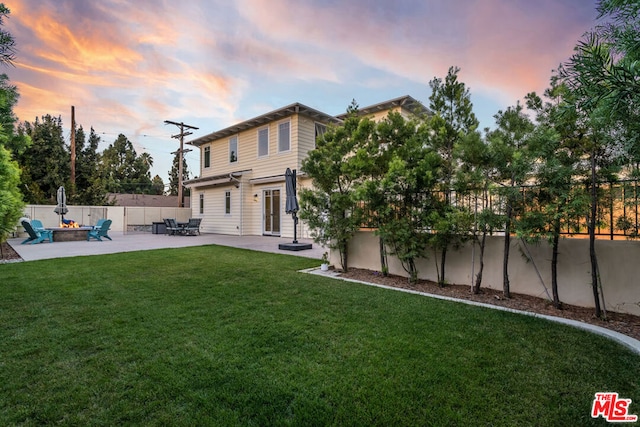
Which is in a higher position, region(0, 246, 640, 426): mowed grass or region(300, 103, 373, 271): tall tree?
region(300, 103, 373, 271): tall tree

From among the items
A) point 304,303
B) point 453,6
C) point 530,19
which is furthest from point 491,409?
point 453,6

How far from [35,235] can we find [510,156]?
51.4ft

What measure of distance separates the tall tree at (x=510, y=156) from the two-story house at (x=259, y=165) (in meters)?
8.14

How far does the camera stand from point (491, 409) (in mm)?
1881

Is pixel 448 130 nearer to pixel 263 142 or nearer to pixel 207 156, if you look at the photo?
pixel 263 142

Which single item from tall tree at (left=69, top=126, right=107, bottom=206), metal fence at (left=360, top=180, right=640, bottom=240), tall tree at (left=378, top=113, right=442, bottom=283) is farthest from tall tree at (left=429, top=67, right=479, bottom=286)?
tall tree at (left=69, top=126, right=107, bottom=206)

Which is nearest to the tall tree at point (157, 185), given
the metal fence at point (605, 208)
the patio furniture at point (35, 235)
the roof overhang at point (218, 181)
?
the roof overhang at point (218, 181)

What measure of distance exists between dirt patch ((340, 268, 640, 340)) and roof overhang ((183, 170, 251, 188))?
403 inches

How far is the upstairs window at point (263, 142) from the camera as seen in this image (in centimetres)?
1436

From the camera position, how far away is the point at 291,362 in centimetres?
246

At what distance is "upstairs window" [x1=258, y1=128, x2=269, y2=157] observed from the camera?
47.1 feet

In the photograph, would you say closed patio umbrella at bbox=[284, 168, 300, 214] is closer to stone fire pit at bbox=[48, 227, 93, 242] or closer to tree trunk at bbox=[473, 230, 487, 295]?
tree trunk at bbox=[473, 230, 487, 295]

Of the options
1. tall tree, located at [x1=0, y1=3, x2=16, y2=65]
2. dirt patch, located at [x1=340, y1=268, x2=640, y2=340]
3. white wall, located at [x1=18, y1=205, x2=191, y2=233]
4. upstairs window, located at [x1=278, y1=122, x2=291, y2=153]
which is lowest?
dirt patch, located at [x1=340, y1=268, x2=640, y2=340]

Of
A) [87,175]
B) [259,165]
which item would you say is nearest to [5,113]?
[259,165]
